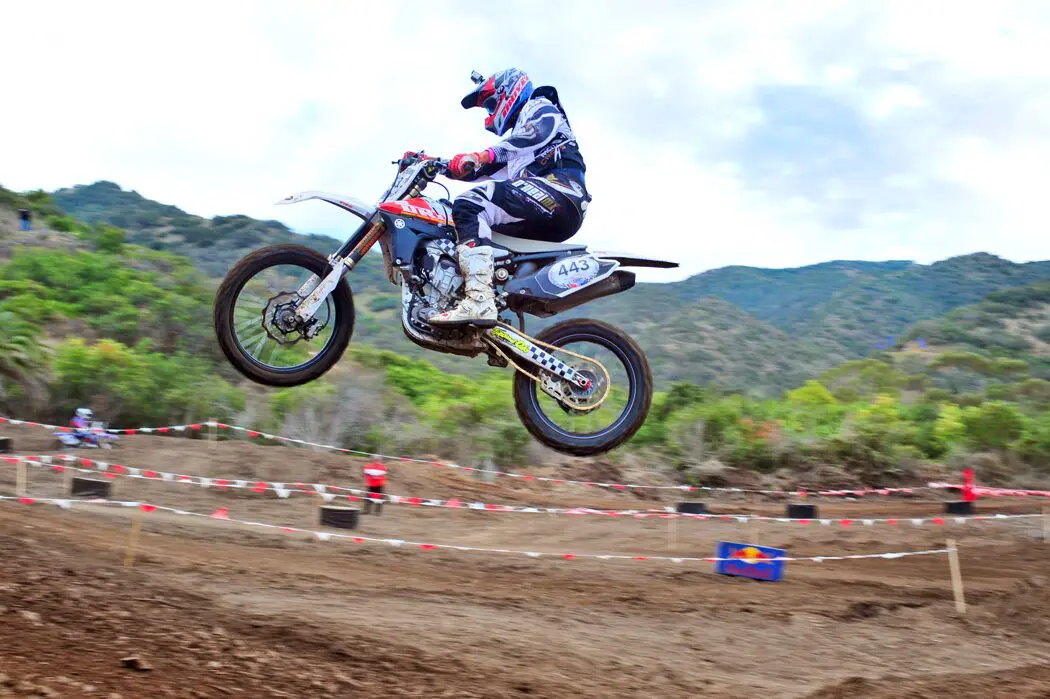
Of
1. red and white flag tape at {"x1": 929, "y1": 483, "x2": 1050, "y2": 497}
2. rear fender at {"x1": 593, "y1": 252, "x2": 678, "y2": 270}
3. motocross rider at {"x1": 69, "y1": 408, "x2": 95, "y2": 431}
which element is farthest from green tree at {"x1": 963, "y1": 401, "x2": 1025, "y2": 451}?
motocross rider at {"x1": 69, "y1": 408, "x2": 95, "y2": 431}

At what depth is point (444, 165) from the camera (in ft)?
20.9

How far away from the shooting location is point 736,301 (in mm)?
55406

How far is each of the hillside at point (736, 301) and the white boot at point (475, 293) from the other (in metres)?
12.8

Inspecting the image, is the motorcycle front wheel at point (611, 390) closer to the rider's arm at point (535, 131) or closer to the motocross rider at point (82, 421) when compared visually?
the rider's arm at point (535, 131)

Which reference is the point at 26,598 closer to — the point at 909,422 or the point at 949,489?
the point at 949,489

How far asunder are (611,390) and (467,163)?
72.6 inches

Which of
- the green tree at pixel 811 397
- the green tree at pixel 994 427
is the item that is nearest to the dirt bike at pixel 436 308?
the green tree at pixel 994 427

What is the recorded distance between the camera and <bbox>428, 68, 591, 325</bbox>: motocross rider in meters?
6.27

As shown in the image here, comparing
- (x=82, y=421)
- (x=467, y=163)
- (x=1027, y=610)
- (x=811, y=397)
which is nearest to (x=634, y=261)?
(x=467, y=163)

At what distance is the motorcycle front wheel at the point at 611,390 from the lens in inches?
257

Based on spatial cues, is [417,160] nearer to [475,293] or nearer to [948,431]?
[475,293]

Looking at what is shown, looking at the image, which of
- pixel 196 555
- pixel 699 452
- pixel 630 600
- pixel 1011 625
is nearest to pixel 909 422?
pixel 699 452

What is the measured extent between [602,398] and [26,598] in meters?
4.15

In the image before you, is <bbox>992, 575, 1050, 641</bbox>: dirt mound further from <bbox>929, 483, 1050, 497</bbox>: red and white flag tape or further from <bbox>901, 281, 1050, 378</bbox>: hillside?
<bbox>901, 281, 1050, 378</bbox>: hillside
